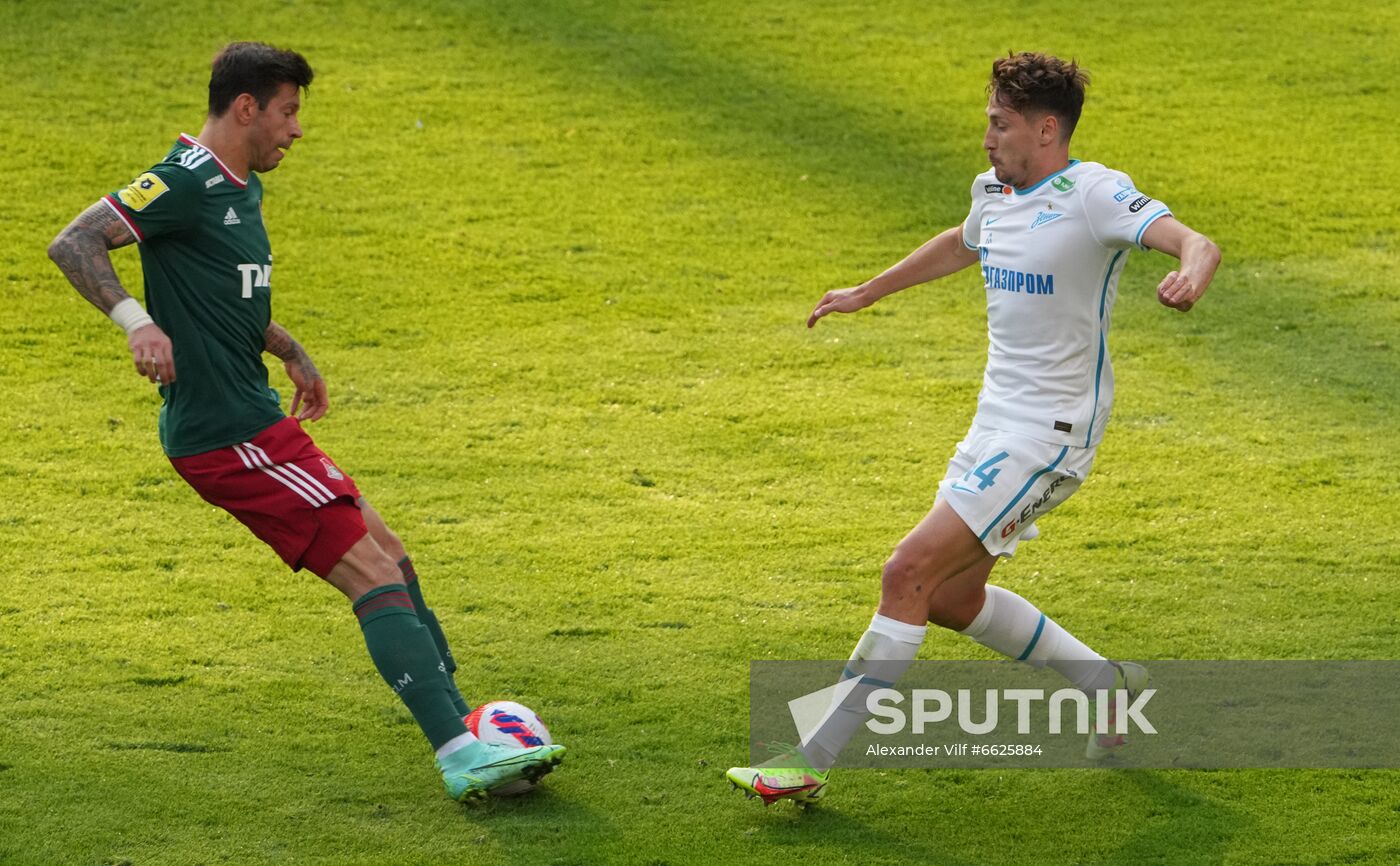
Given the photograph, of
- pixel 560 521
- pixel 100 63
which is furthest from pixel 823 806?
pixel 100 63

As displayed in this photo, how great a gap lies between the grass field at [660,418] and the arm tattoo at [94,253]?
1.36 metres

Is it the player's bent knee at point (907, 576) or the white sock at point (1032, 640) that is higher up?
the player's bent knee at point (907, 576)

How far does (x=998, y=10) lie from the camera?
12.6 meters

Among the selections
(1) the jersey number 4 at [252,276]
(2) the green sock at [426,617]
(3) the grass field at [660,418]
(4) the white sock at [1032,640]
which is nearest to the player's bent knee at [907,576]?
(4) the white sock at [1032,640]

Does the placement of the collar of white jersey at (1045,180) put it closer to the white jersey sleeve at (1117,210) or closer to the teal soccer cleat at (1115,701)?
the white jersey sleeve at (1117,210)

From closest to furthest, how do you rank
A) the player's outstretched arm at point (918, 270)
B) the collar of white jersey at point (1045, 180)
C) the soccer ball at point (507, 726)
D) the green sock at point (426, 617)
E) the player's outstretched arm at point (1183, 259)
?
the player's outstretched arm at point (1183, 259), the collar of white jersey at point (1045, 180), the soccer ball at point (507, 726), the green sock at point (426, 617), the player's outstretched arm at point (918, 270)

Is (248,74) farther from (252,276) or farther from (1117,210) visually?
(1117,210)

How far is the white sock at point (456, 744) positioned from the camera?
4332mm

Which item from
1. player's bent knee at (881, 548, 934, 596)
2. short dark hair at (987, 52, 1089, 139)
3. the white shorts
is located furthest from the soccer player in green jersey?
short dark hair at (987, 52, 1089, 139)

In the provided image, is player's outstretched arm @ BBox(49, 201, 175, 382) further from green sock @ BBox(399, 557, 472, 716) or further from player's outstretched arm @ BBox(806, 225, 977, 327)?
player's outstretched arm @ BBox(806, 225, 977, 327)

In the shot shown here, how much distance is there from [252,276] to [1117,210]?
7.45 feet

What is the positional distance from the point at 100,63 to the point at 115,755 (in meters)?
7.93

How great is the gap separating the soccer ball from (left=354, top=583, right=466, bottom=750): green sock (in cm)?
16

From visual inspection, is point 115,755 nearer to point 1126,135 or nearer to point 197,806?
point 197,806
